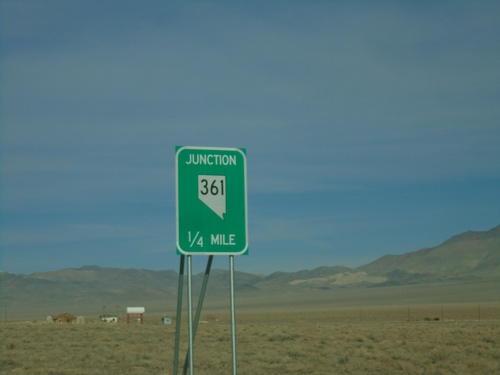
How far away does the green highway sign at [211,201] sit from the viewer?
817cm

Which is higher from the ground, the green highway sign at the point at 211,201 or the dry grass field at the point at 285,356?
the green highway sign at the point at 211,201

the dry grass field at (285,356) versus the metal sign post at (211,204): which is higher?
the metal sign post at (211,204)

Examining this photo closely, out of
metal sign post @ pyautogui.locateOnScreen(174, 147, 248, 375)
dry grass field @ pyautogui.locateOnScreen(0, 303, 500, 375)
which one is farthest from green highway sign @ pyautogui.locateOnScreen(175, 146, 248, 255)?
dry grass field @ pyautogui.locateOnScreen(0, 303, 500, 375)

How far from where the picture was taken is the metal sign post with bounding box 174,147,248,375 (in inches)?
321

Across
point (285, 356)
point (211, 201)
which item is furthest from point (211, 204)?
point (285, 356)

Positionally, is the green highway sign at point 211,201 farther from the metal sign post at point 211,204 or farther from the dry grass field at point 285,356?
the dry grass field at point 285,356

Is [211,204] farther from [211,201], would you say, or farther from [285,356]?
[285,356]

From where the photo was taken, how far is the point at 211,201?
27.1ft

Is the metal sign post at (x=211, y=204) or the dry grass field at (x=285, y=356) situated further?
the dry grass field at (x=285, y=356)

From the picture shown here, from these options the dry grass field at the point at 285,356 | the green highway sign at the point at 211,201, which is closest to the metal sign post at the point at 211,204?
the green highway sign at the point at 211,201

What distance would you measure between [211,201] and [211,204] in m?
0.03

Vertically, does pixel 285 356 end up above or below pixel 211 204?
below

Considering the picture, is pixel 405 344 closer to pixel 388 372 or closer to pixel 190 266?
pixel 388 372

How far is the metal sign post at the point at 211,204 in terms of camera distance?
816cm
